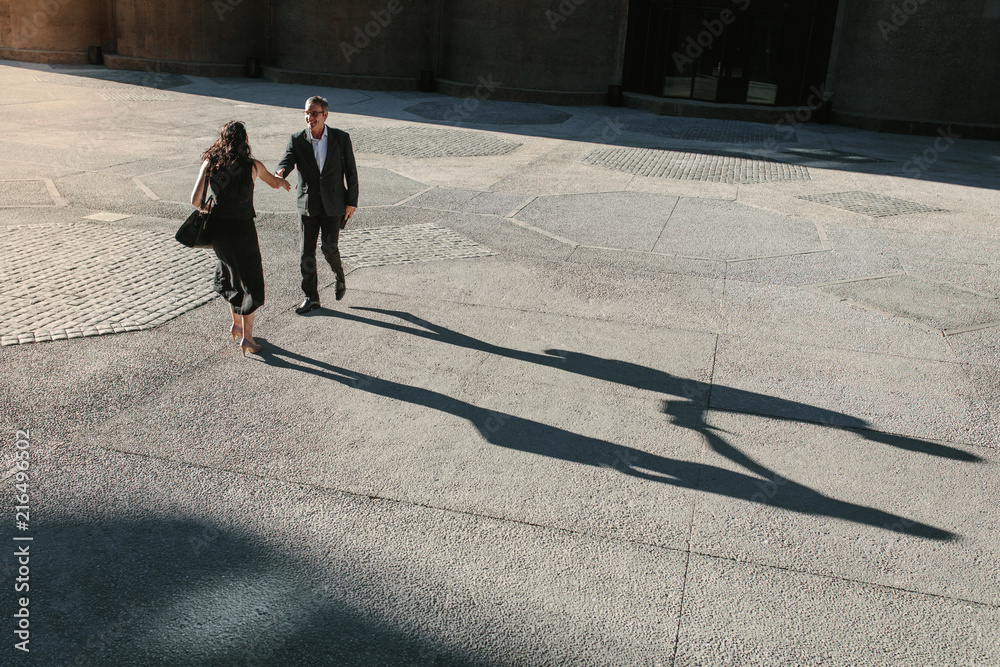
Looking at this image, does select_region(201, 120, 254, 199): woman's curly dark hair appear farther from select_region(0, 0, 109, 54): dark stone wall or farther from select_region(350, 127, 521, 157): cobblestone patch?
select_region(0, 0, 109, 54): dark stone wall

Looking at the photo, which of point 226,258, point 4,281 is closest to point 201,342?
point 226,258

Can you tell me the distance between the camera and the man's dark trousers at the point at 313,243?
8.16 metres

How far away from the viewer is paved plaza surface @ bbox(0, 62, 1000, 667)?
14.1 feet

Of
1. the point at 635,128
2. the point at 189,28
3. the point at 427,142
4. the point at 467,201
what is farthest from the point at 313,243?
the point at 189,28

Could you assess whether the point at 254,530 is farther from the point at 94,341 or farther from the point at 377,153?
the point at 377,153

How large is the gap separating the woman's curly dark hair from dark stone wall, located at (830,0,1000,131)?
2027cm

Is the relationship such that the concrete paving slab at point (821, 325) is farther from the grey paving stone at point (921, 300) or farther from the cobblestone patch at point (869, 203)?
the cobblestone patch at point (869, 203)

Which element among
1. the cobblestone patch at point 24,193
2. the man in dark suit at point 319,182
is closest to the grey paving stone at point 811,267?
the man in dark suit at point 319,182

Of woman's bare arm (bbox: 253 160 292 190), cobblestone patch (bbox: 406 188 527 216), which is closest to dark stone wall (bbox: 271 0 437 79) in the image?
cobblestone patch (bbox: 406 188 527 216)

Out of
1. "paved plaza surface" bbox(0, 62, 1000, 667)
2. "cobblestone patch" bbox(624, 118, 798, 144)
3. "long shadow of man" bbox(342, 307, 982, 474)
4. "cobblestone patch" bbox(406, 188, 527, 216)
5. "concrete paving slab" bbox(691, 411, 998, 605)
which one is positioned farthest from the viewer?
"cobblestone patch" bbox(624, 118, 798, 144)

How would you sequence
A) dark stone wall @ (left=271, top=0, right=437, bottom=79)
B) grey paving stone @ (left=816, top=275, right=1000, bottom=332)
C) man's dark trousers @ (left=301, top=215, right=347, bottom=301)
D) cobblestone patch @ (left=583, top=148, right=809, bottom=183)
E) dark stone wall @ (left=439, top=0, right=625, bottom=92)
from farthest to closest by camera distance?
1. dark stone wall @ (left=271, top=0, right=437, bottom=79)
2. dark stone wall @ (left=439, top=0, right=625, bottom=92)
3. cobblestone patch @ (left=583, top=148, right=809, bottom=183)
4. grey paving stone @ (left=816, top=275, right=1000, bottom=332)
5. man's dark trousers @ (left=301, top=215, right=347, bottom=301)

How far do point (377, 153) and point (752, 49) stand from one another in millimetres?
12992

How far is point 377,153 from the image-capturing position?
16.4 m

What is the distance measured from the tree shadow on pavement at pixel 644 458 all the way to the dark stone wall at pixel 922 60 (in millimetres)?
19457
